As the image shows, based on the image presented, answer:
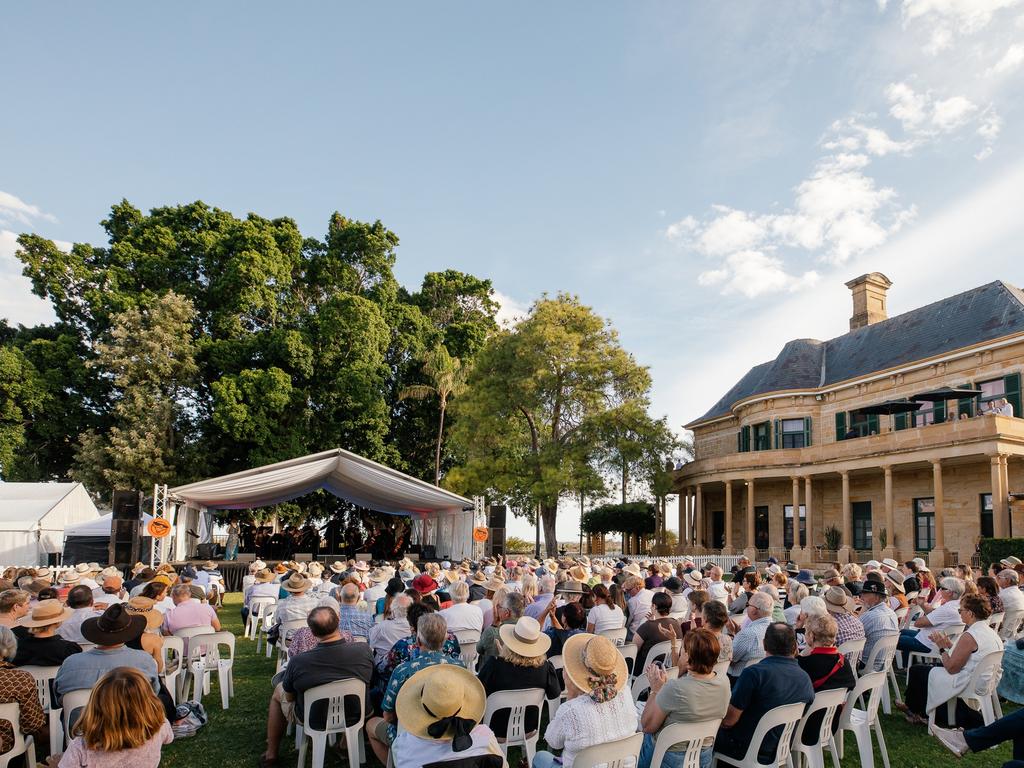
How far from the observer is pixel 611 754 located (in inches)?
141

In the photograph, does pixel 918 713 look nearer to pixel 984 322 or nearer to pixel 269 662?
pixel 269 662

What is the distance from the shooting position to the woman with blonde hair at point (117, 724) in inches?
120

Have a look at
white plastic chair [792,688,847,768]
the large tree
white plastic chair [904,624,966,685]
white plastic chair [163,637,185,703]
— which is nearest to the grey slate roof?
the large tree

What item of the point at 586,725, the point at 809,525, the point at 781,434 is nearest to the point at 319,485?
the point at 809,525

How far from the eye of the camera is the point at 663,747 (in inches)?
153

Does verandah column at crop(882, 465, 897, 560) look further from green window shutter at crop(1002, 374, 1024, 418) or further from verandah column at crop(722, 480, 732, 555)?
verandah column at crop(722, 480, 732, 555)

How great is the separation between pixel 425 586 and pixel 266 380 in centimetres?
2111

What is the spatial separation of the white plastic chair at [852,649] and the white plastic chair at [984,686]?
674mm

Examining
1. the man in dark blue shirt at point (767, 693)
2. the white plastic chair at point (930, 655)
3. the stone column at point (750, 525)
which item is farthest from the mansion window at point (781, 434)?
the man in dark blue shirt at point (767, 693)

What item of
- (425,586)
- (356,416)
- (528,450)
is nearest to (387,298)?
(356,416)

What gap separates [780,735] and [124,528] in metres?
16.6

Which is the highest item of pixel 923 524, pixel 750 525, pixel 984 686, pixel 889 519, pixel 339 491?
pixel 339 491

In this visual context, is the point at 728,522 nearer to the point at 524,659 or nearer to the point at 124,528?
the point at 124,528

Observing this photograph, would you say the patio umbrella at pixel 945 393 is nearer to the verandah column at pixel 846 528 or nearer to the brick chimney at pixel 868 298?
the verandah column at pixel 846 528
